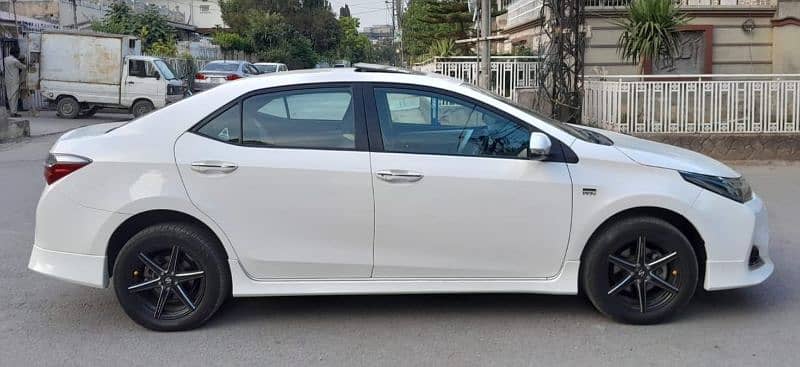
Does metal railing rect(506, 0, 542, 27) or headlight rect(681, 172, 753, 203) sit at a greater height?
metal railing rect(506, 0, 542, 27)

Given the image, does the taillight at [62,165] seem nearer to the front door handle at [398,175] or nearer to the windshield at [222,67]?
the front door handle at [398,175]

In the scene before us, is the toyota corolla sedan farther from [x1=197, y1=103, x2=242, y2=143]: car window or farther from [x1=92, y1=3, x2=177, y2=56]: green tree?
[x1=92, y1=3, x2=177, y2=56]: green tree

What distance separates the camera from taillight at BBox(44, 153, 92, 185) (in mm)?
5000

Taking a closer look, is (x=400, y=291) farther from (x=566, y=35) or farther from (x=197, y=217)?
(x=566, y=35)

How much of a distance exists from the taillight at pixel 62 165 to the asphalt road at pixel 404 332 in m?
1.00

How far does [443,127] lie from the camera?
519cm

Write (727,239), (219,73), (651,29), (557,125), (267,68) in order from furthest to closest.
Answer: (267,68) < (219,73) < (651,29) < (557,125) < (727,239)

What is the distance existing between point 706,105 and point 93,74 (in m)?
17.3

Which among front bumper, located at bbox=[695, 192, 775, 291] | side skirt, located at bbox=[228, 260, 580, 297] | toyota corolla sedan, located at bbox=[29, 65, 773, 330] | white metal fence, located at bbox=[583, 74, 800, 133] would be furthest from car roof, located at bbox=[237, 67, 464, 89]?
white metal fence, located at bbox=[583, 74, 800, 133]

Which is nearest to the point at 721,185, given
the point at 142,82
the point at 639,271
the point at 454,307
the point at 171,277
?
the point at 639,271

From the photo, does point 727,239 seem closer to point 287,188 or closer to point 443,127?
point 443,127

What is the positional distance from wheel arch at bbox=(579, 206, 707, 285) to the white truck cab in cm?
1987

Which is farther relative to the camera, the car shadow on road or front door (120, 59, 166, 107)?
front door (120, 59, 166, 107)

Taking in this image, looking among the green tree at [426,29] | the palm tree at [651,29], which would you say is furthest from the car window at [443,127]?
the green tree at [426,29]
